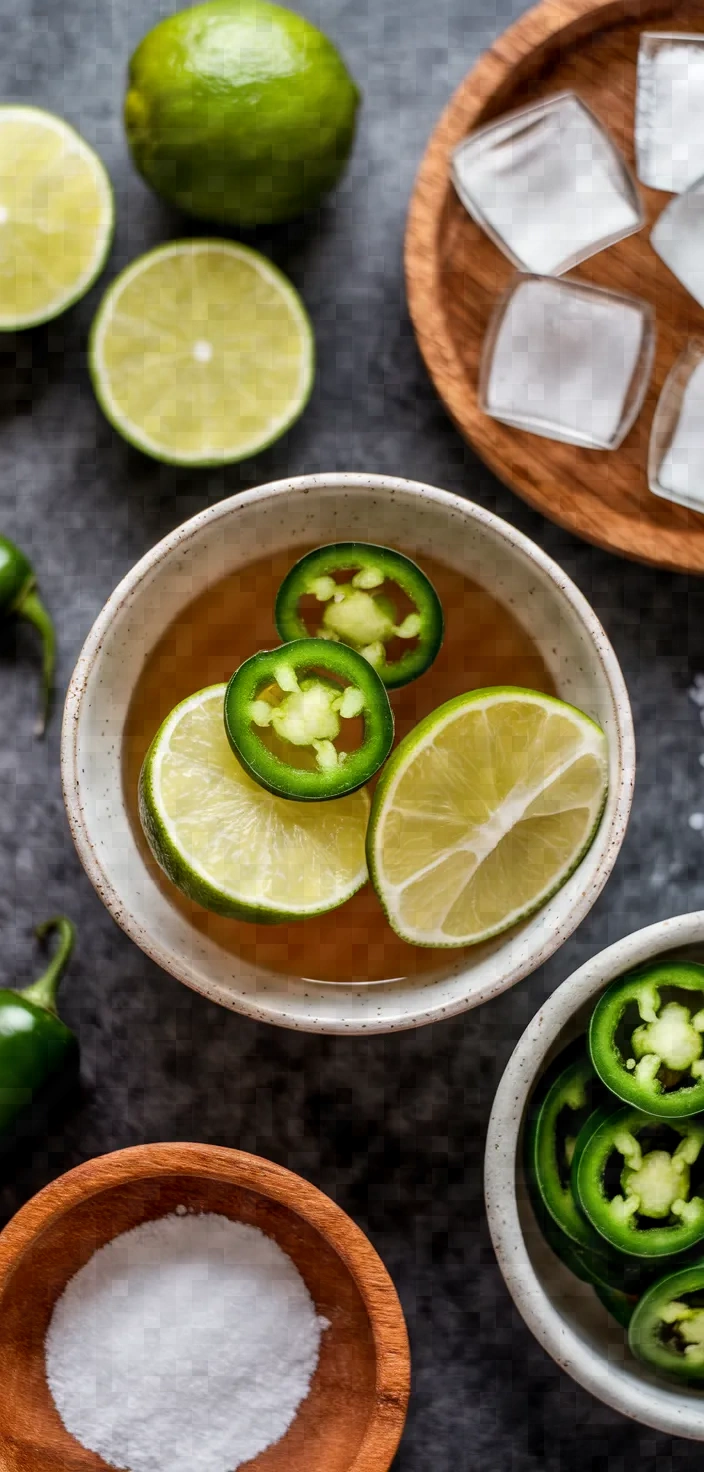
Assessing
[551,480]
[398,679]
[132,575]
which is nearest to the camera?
[132,575]

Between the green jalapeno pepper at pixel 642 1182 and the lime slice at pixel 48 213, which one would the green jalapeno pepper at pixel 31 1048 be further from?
the lime slice at pixel 48 213

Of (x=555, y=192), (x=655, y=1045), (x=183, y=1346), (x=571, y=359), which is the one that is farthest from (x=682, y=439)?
(x=183, y=1346)

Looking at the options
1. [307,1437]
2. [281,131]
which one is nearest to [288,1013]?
[307,1437]

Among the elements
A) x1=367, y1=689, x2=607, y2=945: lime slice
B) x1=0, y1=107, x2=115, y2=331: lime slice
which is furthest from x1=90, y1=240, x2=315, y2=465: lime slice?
x1=367, y1=689, x2=607, y2=945: lime slice

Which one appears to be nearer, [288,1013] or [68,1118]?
[288,1013]

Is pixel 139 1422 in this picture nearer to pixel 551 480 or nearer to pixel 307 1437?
pixel 307 1437

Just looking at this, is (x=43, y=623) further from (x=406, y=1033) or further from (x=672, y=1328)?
(x=672, y=1328)
